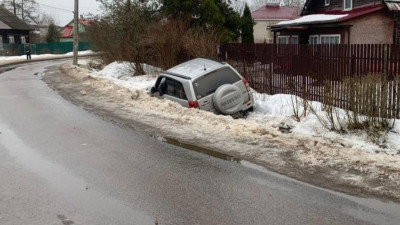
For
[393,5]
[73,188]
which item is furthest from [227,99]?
[393,5]

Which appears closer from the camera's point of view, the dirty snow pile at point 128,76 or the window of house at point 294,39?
the dirty snow pile at point 128,76

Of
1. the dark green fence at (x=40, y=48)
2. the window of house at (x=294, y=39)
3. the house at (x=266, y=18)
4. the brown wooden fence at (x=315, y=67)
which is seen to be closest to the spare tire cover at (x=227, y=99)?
the brown wooden fence at (x=315, y=67)

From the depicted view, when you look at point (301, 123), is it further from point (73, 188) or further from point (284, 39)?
point (284, 39)

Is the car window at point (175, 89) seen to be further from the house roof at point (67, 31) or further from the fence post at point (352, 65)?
the house roof at point (67, 31)

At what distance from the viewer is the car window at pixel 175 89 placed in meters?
11.7

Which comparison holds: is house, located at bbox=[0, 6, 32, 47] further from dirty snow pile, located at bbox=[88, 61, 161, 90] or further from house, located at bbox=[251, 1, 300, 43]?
dirty snow pile, located at bbox=[88, 61, 161, 90]

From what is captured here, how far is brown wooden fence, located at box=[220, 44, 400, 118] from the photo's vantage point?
9.66 meters

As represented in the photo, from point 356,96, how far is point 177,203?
484cm

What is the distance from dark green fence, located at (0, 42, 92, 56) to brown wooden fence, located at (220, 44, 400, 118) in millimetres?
34323

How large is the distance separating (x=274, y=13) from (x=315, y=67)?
53.3 metres

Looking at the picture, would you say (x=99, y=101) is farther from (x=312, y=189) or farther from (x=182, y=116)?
(x=312, y=189)

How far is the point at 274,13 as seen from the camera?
63.5 m

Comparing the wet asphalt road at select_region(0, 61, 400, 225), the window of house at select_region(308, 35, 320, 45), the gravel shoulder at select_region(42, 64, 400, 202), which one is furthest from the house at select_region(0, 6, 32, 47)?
the wet asphalt road at select_region(0, 61, 400, 225)

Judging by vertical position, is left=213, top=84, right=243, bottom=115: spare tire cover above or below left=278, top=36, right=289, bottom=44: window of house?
below
